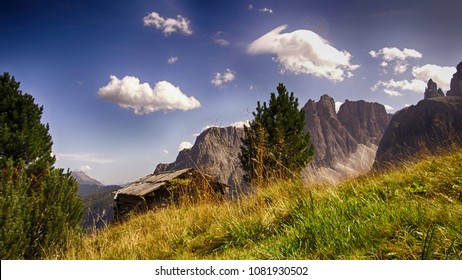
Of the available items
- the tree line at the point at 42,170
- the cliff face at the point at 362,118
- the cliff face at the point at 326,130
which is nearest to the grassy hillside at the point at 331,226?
the tree line at the point at 42,170

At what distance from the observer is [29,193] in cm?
861

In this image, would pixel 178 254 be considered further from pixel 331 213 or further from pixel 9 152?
pixel 9 152

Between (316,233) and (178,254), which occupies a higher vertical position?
(316,233)

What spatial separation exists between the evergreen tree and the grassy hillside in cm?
243

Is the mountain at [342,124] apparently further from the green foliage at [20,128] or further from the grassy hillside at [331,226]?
the grassy hillside at [331,226]

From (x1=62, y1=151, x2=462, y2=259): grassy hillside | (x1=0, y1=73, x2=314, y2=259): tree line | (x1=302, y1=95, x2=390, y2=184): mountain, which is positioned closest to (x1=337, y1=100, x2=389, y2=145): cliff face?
(x1=302, y1=95, x2=390, y2=184): mountain

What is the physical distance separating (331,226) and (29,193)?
31.5 feet

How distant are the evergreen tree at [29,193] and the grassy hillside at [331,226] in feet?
7.96

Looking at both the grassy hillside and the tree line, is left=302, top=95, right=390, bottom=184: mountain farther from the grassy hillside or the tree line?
the grassy hillside

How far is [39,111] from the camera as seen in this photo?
1369 centimetres

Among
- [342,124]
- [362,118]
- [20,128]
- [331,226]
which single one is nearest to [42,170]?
[20,128]

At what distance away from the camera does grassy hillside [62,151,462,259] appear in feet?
5.35
